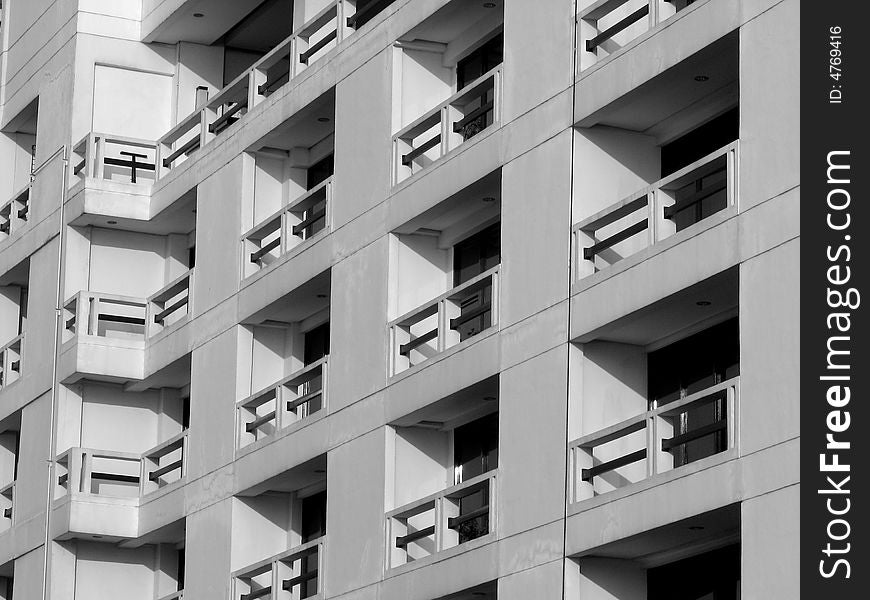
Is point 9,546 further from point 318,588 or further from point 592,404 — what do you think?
point 592,404

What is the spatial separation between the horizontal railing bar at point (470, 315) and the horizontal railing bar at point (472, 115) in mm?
3295

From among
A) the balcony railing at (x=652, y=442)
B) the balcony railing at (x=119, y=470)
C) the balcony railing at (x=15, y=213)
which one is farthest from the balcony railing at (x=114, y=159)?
the balcony railing at (x=652, y=442)

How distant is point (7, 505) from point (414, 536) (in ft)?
58.2

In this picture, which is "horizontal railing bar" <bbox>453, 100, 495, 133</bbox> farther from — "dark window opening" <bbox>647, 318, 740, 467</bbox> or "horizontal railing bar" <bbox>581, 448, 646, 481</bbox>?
"horizontal railing bar" <bbox>581, 448, 646, 481</bbox>

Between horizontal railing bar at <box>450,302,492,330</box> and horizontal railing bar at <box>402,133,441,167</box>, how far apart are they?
319 cm

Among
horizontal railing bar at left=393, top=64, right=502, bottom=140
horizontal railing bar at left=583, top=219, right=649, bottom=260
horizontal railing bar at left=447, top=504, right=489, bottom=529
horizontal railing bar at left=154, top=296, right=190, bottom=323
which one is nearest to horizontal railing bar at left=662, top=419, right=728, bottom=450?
horizontal railing bar at left=583, top=219, right=649, bottom=260

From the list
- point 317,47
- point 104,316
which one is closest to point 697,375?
point 317,47

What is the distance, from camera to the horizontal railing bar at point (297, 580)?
3788 cm

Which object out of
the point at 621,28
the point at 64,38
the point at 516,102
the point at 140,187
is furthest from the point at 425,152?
the point at 64,38

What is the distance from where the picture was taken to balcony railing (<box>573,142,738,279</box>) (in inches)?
1196

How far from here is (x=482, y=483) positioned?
3319cm
